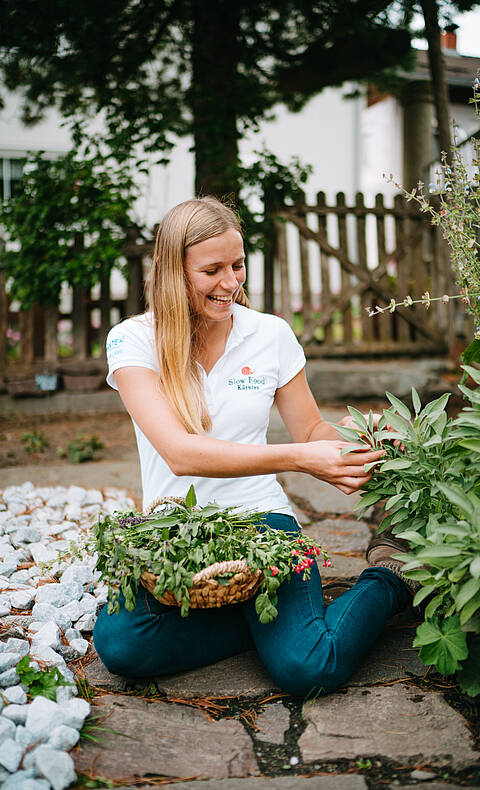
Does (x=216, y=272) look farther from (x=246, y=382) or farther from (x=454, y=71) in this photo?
(x=454, y=71)

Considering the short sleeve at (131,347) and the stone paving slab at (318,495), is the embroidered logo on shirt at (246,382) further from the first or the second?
the stone paving slab at (318,495)

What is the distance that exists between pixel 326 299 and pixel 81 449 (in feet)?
8.41

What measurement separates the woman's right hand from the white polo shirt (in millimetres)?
286

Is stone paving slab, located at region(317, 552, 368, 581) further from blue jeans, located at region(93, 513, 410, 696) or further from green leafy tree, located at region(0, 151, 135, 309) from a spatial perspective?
green leafy tree, located at region(0, 151, 135, 309)

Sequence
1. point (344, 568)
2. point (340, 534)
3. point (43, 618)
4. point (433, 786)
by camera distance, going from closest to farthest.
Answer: point (433, 786)
point (43, 618)
point (344, 568)
point (340, 534)

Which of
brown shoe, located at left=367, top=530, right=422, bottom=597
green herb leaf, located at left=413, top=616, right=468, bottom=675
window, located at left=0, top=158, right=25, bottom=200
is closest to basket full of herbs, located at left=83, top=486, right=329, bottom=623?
green herb leaf, located at left=413, top=616, right=468, bottom=675

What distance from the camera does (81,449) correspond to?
436cm

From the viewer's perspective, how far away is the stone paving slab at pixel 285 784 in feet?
4.69

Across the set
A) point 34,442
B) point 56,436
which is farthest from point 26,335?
point 34,442

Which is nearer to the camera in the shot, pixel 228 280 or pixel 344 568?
pixel 228 280

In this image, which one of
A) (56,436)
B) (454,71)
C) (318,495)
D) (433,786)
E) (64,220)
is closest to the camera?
(433,786)

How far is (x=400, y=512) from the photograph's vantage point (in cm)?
181

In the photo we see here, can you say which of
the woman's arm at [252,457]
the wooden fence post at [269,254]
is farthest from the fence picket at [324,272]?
the woman's arm at [252,457]

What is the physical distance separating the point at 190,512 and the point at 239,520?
0.15 meters
